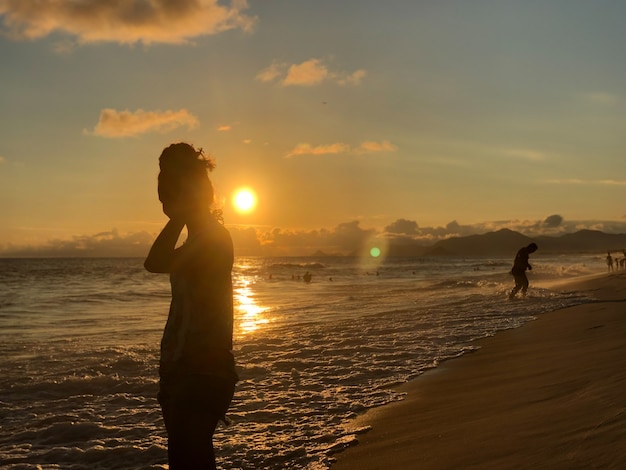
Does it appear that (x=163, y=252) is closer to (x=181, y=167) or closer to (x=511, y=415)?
(x=181, y=167)

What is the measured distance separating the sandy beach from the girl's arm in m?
2.90

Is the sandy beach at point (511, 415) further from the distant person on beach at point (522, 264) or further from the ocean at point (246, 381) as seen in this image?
the distant person on beach at point (522, 264)

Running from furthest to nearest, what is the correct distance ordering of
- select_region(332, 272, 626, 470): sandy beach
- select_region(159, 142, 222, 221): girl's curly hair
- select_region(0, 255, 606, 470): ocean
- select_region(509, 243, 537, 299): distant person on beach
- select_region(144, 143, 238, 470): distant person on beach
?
select_region(509, 243, 537, 299): distant person on beach → select_region(0, 255, 606, 470): ocean → select_region(332, 272, 626, 470): sandy beach → select_region(159, 142, 222, 221): girl's curly hair → select_region(144, 143, 238, 470): distant person on beach

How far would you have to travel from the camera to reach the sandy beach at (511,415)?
14.7 ft

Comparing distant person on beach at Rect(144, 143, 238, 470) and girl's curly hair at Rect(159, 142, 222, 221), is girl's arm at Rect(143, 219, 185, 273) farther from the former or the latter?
girl's curly hair at Rect(159, 142, 222, 221)

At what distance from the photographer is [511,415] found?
226 inches

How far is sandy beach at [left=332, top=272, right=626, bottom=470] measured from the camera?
4492 millimetres

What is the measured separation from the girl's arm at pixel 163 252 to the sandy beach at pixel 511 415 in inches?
114

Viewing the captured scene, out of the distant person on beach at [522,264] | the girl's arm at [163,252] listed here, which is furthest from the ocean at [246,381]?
the girl's arm at [163,252]

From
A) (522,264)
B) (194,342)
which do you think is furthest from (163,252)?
(522,264)

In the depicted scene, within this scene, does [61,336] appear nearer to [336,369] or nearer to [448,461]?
[336,369]

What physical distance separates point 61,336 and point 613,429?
556 inches

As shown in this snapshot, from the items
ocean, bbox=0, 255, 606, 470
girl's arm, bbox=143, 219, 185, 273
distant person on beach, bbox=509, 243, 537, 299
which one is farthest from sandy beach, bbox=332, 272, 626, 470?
distant person on beach, bbox=509, 243, 537, 299

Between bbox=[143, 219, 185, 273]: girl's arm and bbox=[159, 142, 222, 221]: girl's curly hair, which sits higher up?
bbox=[159, 142, 222, 221]: girl's curly hair
